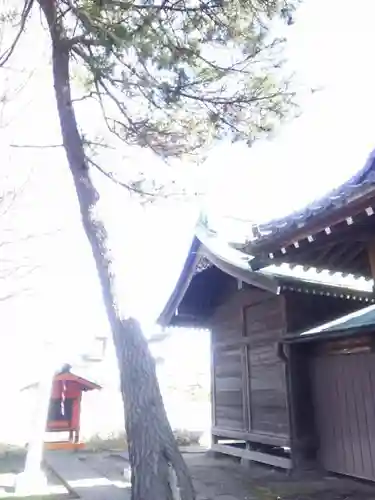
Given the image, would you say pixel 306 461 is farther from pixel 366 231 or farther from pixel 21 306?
pixel 21 306

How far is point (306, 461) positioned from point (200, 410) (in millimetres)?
10369

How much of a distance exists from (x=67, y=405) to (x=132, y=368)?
26.7ft

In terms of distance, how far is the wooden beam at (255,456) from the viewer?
24.0 ft

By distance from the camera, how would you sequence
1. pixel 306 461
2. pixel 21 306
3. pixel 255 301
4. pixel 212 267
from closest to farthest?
pixel 306 461 < pixel 255 301 < pixel 212 267 < pixel 21 306

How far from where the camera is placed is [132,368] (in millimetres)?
4383

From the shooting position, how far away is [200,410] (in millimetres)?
17156

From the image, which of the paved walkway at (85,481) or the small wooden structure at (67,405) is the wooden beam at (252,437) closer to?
the paved walkway at (85,481)

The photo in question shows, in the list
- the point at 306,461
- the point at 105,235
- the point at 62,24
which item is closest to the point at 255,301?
the point at 306,461

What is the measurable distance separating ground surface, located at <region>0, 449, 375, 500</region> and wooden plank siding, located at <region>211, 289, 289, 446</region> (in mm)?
657

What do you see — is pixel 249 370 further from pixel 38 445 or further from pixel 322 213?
pixel 322 213

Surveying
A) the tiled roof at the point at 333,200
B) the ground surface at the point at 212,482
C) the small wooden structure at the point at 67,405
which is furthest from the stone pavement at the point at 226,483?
the tiled roof at the point at 333,200

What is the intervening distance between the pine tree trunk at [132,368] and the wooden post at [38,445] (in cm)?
313

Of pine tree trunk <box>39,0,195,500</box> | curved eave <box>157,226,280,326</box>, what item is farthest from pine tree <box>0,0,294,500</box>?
curved eave <box>157,226,280,326</box>

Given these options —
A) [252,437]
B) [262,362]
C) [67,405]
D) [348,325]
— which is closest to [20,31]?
[348,325]
